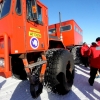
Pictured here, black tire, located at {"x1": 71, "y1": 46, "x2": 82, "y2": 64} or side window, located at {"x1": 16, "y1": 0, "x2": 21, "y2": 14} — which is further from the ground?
side window, located at {"x1": 16, "y1": 0, "x2": 21, "y2": 14}

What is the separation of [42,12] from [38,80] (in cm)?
169

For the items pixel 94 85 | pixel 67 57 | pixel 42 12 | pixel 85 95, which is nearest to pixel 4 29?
pixel 42 12

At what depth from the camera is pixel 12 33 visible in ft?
7.97

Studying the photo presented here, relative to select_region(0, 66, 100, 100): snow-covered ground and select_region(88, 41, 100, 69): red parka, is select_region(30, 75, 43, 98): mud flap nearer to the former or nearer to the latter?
select_region(0, 66, 100, 100): snow-covered ground

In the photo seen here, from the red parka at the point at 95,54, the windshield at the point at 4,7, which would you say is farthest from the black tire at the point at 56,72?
the windshield at the point at 4,7

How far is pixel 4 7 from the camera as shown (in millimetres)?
2773

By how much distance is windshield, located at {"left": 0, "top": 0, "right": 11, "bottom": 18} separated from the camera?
2.66 m

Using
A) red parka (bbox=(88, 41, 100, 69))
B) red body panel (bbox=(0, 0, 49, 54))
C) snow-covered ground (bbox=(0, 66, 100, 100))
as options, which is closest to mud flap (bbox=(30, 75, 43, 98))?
snow-covered ground (bbox=(0, 66, 100, 100))

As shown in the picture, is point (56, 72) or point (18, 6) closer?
point (18, 6)

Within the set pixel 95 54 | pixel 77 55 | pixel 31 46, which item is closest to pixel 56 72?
pixel 31 46

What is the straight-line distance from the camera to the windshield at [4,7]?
105 inches

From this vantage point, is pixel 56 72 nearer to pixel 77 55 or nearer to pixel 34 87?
pixel 34 87

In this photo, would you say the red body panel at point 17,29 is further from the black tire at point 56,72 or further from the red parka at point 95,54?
the red parka at point 95,54

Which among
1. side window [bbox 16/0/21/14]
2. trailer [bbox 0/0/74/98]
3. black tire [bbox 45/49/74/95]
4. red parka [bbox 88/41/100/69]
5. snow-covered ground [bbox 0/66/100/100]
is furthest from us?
red parka [bbox 88/41/100/69]
